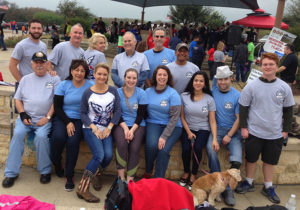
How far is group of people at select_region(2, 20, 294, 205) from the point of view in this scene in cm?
342

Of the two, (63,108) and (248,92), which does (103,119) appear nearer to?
(63,108)

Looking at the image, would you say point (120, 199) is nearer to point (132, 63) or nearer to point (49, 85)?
point (49, 85)

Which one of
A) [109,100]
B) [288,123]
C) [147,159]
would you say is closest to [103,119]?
[109,100]

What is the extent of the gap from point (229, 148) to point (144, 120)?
1.27m

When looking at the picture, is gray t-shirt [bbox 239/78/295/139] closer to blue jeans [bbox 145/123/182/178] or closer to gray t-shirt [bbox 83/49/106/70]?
blue jeans [bbox 145/123/182/178]

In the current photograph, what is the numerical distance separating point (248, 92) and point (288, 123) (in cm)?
68

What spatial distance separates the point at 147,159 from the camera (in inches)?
143

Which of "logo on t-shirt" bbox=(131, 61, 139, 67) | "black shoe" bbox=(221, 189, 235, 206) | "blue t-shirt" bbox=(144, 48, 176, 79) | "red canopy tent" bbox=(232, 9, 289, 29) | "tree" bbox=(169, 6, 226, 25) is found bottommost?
"black shoe" bbox=(221, 189, 235, 206)

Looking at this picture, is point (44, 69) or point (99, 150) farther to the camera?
point (44, 69)

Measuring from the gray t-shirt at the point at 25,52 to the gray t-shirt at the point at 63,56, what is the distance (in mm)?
255

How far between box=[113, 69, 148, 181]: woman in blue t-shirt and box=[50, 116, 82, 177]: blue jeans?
51 cm

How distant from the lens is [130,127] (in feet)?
12.0

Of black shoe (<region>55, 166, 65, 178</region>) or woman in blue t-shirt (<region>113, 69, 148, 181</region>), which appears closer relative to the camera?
woman in blue t-shirt (<region>113, 69, 148, 181</region>)

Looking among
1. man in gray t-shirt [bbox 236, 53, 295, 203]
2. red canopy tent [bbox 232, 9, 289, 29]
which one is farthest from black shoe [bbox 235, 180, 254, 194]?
red canopy tent [bbox 232, 9, 289, 29]
